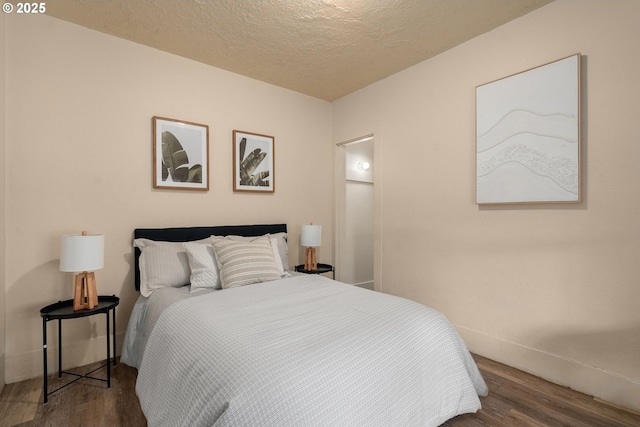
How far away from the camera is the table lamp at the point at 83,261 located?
2.07 meters

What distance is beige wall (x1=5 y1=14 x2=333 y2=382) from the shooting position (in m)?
2.27

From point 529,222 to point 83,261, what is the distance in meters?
3.23

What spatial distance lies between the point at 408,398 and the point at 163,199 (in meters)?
2.56

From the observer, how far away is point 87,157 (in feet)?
8.23

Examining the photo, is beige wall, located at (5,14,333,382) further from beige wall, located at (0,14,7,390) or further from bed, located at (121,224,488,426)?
bed, located at (121,224,488,426)

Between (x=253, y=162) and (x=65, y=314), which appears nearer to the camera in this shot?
(x=65, y=314)

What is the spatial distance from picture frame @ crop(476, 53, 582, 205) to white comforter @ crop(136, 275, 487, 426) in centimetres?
129

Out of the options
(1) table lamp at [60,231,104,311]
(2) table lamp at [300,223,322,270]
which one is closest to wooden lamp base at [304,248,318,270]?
(2) table lamp at [300,223,322,270]

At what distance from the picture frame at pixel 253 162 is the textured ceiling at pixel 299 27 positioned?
73 cm

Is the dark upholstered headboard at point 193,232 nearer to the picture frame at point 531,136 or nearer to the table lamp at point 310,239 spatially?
the table lamp at point 310,239

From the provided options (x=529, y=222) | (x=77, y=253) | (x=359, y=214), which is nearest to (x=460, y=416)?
(x=529, y=222)

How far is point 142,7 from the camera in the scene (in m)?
2.25

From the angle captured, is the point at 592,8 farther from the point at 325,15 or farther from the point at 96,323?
the point at 96,323

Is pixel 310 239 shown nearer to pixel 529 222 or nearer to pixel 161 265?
pixel 161 265
